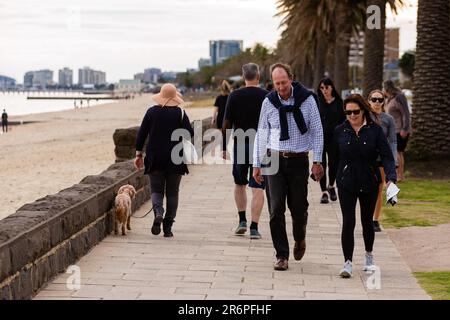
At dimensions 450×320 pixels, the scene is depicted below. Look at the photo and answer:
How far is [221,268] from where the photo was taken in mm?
7719

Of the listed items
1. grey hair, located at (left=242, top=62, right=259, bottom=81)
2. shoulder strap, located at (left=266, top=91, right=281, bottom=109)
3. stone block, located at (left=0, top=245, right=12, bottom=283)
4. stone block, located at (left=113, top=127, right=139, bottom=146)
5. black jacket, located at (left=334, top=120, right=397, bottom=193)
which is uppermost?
grey hair, located at (left=242, top=62, right=259, bottom=81)

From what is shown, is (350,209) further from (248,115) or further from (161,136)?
(161,136)

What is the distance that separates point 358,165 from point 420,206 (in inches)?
211

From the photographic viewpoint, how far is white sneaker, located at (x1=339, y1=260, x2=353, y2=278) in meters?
7.35

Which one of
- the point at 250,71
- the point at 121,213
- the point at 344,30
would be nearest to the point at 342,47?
the point at 344,30

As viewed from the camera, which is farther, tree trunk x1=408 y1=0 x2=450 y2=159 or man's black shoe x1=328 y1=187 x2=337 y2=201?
tree trunk x1=408 y1=0 x2=450 y2=159

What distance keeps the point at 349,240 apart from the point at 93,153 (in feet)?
80.1

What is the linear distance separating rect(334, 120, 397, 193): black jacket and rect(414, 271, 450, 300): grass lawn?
907mm

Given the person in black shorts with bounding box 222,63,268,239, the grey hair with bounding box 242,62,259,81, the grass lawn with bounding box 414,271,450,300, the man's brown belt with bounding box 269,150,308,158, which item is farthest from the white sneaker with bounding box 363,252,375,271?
the grey hair with bounding box 242,62,259,81

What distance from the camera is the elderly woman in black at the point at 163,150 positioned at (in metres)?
9.38

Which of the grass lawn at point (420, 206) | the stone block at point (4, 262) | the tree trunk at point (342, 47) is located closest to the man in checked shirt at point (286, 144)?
the stone block at point (4, 262)

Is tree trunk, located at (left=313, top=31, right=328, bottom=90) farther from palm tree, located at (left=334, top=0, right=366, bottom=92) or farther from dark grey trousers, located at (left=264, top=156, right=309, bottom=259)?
dark grey trousers, located at (left=264, top=156, right=309, bottom=259)
